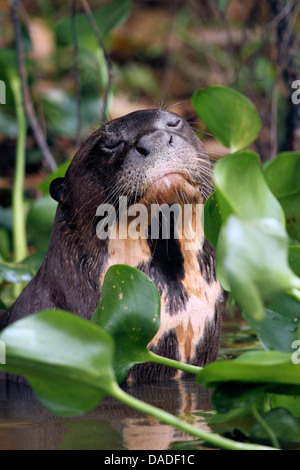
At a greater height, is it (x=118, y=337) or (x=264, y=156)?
(x=264, y=156)

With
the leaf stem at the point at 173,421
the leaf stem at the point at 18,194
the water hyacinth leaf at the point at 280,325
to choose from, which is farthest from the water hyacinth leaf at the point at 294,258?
the leaf stem at the point at 18,194

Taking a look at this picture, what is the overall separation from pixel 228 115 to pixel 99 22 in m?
1.37

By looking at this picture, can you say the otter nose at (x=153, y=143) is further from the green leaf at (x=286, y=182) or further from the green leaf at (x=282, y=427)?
the green leaf at (x=282, y=427)

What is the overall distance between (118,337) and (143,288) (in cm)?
13

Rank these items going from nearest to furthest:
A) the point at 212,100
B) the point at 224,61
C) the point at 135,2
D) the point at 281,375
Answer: the point at 281,375, the point at 212,100, the point at 224,61, the point at 135,2

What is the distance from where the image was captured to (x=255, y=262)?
1.35 metres

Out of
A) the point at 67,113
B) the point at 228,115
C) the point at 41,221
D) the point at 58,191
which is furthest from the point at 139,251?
the point at 67,113

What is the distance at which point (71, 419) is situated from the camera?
1.99 meters

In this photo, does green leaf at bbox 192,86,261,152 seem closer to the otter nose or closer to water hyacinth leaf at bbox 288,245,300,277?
the otter nose

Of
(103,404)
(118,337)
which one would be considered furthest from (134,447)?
(103,404)

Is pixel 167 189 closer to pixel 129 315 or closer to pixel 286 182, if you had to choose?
pixel 286 182

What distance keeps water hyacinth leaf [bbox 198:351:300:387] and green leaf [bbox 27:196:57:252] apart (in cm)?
192

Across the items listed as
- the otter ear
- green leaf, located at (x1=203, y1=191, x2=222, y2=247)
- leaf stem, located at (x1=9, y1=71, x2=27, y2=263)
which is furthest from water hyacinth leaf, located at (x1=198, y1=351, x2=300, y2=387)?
leaf stem, located at (x1=9, y1=71, x2=27, y2=263)

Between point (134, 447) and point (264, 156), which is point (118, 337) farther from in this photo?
point (264, 156)
